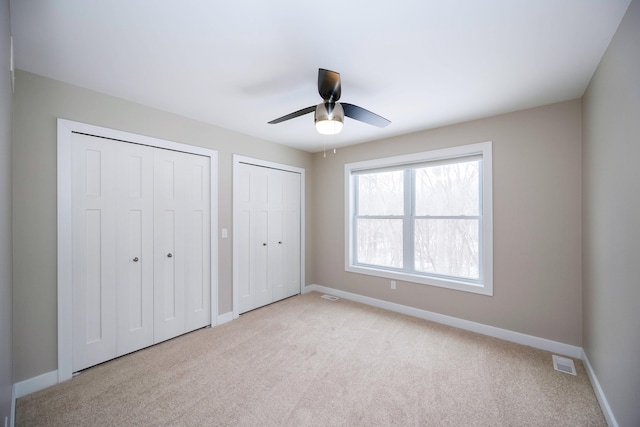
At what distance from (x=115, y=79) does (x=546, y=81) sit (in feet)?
11.6

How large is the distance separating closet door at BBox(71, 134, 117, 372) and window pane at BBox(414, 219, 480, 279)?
11.3ft

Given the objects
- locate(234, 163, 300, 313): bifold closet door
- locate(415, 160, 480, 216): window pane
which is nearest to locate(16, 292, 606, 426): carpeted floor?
locate(234, 163, 300, 313): bifold closet door

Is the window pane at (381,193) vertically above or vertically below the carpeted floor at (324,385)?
above

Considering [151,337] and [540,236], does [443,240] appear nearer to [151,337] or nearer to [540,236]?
[540,236]

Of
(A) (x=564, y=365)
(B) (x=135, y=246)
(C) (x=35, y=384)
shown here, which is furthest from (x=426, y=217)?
(C) (x=35, y=384)

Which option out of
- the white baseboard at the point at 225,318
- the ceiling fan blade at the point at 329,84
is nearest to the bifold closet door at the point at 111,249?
the white baseboard at the point at 225,318

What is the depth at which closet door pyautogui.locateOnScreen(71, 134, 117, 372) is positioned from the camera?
2.29 meters

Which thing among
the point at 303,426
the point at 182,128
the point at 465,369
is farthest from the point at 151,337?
the point at 465,369

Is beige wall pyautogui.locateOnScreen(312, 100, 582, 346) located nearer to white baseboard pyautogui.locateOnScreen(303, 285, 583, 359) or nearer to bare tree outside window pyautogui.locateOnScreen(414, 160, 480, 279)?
white baseboard pyautogui.locateOnScreen(303, 285, 583, 359)

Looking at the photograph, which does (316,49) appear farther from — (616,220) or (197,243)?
(197,243)

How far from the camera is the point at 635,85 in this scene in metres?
1.42

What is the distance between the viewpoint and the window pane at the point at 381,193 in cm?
383

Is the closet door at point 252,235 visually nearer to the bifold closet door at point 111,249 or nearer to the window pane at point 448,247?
the bifold closet door at point 111,249

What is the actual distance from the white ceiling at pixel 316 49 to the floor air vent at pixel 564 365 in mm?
2422
